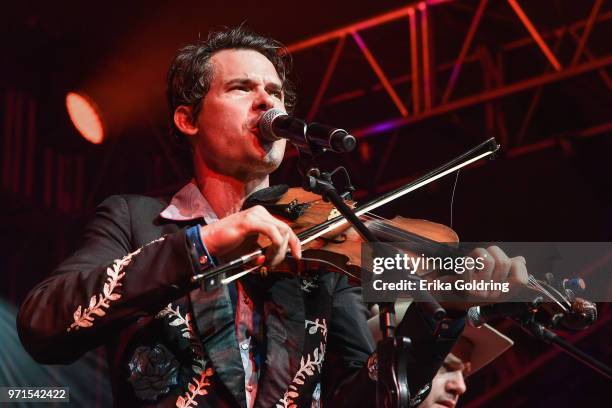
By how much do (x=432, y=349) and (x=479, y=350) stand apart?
5.23 feet

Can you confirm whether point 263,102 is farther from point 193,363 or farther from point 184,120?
point 193,363

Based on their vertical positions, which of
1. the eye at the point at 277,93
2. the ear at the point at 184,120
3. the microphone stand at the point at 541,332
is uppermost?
the eye at the point at 277,93

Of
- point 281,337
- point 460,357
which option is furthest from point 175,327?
point 460,357

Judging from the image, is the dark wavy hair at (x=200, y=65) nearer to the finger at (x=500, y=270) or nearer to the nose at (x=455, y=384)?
the finger at (x=500, y=270)

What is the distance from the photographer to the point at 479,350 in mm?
3590

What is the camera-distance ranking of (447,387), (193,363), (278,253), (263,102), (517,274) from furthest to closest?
(447,387) < (263,102) < (193,363) < (517,274) < (278,253)

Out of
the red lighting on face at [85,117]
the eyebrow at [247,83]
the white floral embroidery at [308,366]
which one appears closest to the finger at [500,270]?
the white floral embroidery at [308,366]

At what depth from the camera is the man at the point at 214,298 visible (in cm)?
189

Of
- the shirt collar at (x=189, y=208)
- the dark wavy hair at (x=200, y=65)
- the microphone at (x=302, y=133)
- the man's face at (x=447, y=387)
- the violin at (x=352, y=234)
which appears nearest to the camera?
the microphone at (x=302, y=133)

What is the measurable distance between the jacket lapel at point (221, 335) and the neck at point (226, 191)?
0.38 meters

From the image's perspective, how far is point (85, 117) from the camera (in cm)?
548

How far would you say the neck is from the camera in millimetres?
2469

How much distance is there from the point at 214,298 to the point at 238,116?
57cm

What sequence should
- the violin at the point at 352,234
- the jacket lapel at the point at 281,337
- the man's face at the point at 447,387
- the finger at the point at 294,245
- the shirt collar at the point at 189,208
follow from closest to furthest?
1. the finger at the point at 294,245
2. the violin at the point at 352,234
3. the jacket lapel at the point at 281,337
4. the shirt collar at the point at 189,208
5. the man's face at the point at 447,387
